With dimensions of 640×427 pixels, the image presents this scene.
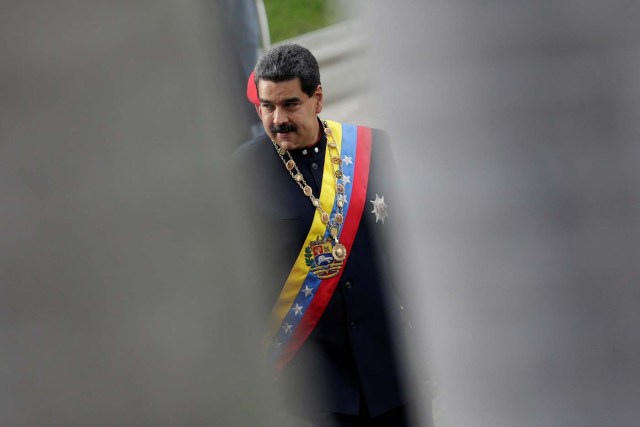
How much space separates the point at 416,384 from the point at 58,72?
2642 mm

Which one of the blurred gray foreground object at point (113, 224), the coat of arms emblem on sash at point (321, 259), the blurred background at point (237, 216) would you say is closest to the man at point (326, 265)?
the coat of arms emblem on sash at point (321, 259)

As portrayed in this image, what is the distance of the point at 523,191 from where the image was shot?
1677 millimetres

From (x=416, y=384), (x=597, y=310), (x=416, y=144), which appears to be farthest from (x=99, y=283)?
(x=416, y=384)

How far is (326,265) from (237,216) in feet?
6.90

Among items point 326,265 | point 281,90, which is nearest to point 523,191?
point 281,90

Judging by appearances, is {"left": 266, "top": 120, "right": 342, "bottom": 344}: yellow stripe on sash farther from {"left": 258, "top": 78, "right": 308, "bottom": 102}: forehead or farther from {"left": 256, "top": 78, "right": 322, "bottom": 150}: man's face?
{"left": 258, "top": 78, "right": 308, "bottom": 102}: forehead

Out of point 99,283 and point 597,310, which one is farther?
point 597,310

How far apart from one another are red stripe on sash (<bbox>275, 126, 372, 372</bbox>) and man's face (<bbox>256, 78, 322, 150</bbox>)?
7.5 inches

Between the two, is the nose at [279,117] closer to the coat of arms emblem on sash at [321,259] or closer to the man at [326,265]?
the man at [326,265]

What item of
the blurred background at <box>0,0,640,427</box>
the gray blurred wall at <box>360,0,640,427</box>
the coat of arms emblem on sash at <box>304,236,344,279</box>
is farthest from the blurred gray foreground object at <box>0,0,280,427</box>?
the coat of arms emblem on sash at <box>304,236,344,279</box>

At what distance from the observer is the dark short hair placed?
11.6 ft

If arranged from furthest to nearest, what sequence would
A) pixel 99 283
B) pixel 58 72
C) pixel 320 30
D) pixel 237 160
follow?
1. pixel 320 30
2. pixel 237 160
3. pixel 99 283
4. pixel 58 72

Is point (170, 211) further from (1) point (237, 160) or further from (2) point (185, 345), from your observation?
(1) point (237, 160)

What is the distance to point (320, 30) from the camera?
7922 millimetres
